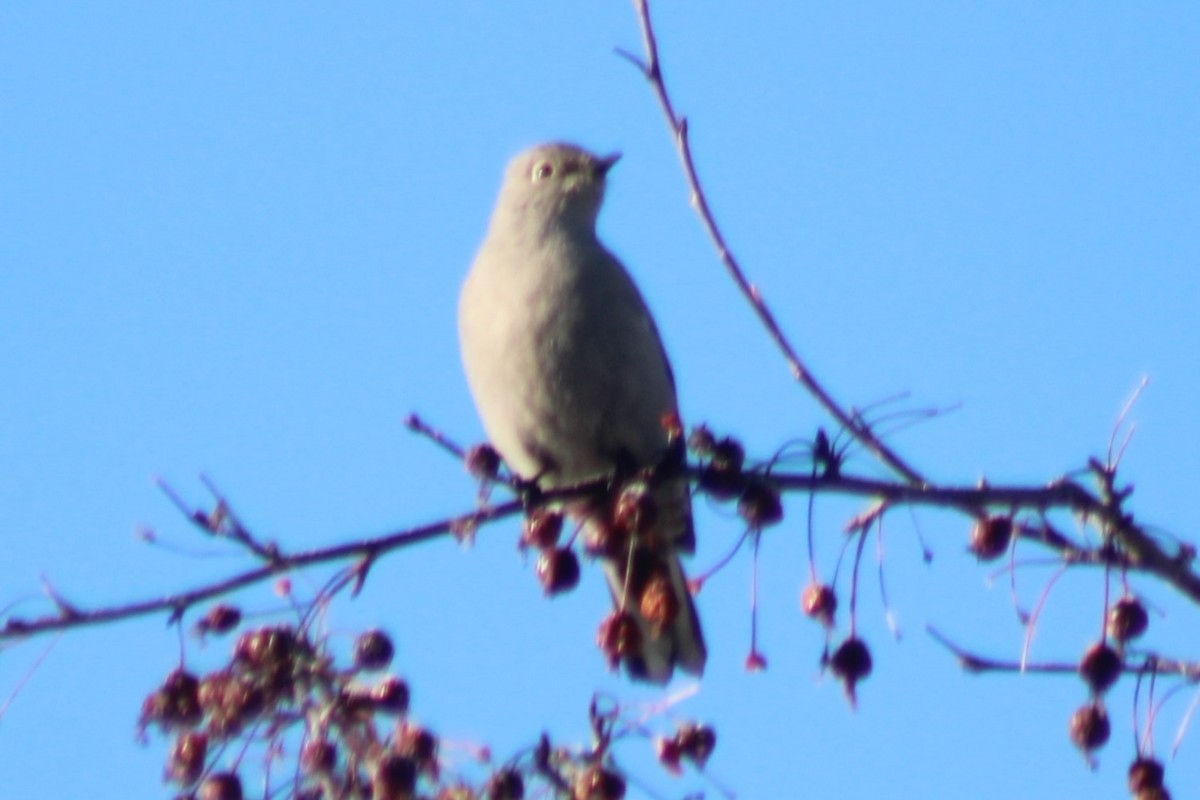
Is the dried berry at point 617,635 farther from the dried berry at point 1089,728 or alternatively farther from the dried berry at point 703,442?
the dried berry at point 1089,728

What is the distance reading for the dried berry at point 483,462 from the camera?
4.32m

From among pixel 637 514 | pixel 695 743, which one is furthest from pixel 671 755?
pixel 637 514

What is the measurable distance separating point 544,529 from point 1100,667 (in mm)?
1341

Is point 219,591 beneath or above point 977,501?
beneath

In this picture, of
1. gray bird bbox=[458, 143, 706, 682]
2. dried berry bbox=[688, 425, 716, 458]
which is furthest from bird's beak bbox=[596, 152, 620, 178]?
dried berry bbox=[688, 425, 716, 458]

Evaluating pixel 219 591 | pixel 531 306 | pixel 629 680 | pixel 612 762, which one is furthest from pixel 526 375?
pixel 219 591

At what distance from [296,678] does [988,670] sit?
1.41 metres

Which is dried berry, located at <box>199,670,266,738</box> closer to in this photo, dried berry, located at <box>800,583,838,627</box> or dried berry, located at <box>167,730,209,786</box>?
dried berry, located at <box>167,730,209,786</box>

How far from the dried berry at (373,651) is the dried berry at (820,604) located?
931 mm

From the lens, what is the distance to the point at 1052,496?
341 cm

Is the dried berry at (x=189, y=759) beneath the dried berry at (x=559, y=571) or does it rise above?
beneath

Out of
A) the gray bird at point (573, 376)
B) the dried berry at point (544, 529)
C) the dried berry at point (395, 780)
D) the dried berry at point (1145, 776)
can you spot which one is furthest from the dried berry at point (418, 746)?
the gray bird at point (573, 376)

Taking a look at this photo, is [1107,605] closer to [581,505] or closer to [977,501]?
[977,501]

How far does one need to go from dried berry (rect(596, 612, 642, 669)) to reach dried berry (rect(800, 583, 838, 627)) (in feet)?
1.24
